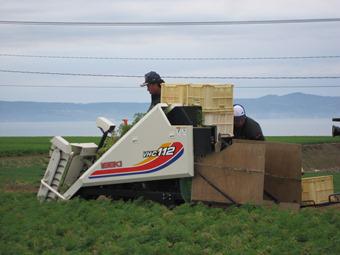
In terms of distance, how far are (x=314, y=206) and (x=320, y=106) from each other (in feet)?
576

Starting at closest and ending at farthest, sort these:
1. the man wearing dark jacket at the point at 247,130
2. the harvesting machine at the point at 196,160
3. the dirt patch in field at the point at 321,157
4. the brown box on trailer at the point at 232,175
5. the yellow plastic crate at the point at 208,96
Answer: the brown box on trailer at the point at 232,175, the harvesting machine at the point at 196,160, the yellow plastic crate at the point at 208,96, the man wearing dark jacket at the point at 247,130, the dirt patch in field at the point at 321,157

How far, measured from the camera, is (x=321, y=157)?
132 feet

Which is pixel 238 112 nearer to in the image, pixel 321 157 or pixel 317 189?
pixel 317 189

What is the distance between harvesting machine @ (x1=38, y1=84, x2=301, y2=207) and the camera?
41.8 feet

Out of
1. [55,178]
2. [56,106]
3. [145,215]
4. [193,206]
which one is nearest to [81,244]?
[145,215]

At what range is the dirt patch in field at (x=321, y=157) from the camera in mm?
36875

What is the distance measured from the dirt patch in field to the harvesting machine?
22.7 m

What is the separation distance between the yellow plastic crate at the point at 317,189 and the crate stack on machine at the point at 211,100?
1.45 metres

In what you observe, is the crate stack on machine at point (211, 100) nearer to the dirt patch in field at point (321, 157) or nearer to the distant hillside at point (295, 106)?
the dirt patch in field at point (321, 157)

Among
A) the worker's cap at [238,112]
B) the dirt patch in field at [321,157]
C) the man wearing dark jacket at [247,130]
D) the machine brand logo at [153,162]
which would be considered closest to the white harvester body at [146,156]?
the machine brand logo at [153,162]

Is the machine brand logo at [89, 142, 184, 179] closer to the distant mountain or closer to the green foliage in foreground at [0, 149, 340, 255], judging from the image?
the green foliage in foreground at [0, 149, 340, 255]

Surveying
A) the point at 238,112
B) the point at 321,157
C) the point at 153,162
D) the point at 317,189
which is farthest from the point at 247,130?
the point at 321,157

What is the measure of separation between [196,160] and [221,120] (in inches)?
29.9

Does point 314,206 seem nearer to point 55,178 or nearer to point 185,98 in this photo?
point 185,98
